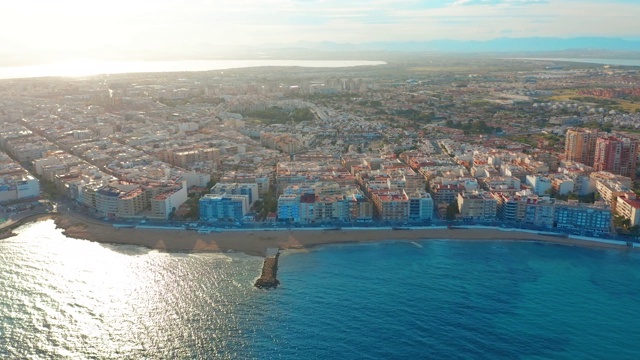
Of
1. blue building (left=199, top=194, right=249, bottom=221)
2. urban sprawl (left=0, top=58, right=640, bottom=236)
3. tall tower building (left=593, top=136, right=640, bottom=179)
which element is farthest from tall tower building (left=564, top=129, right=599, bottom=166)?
blue building (left=199, top=194, right=249, bottom=221)

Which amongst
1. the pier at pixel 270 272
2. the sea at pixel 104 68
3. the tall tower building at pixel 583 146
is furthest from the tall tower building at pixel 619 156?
the sea at pixel 104 68

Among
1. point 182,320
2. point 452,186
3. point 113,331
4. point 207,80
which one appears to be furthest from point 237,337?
point 207,80

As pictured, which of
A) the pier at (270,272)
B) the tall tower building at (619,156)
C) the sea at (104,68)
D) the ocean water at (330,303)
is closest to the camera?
the ocean water at (330,303)

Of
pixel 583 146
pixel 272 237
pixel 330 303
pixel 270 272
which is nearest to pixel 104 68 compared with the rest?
pixel 583 146

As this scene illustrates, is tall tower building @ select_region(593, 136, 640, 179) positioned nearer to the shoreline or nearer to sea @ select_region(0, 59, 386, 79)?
the shoreline

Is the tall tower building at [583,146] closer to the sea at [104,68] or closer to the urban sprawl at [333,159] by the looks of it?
the urban sprawl at [333,159]

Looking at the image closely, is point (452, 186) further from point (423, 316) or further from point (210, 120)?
point (210, 120)
